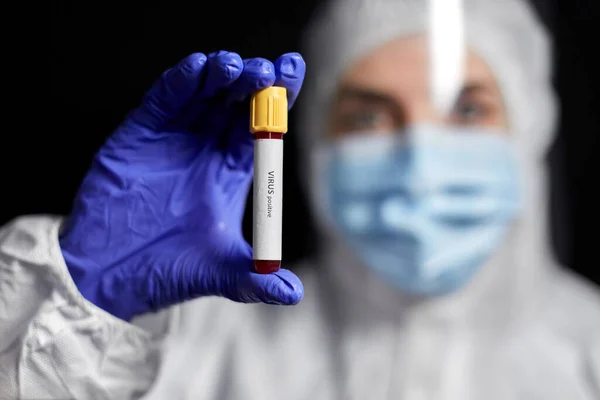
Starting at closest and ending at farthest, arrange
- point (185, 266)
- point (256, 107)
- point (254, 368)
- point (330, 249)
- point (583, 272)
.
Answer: point (256, 107), point (185, 266), point (254, 368), point (330, 249), point (583, 272)

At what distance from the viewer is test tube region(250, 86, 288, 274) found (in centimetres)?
62

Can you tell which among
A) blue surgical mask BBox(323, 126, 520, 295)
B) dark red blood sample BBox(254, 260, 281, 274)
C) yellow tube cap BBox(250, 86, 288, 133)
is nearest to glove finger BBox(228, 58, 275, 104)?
yellow tube cap BBox(250, 86, 288, 133)

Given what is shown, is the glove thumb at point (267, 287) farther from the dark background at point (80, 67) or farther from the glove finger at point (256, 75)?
the dark background at point (80, 67)

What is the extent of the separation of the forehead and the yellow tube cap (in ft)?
1.69

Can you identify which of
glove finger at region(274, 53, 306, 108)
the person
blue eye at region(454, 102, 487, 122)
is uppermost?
glove finger at region(274, 53, 306, 108)

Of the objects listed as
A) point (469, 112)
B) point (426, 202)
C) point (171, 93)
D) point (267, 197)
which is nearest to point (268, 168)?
point (267, 197)

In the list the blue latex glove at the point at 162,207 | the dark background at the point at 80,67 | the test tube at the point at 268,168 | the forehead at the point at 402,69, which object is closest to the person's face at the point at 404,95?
the forehead at the point at 402,69

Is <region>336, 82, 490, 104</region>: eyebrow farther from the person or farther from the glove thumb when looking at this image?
the glove thumb

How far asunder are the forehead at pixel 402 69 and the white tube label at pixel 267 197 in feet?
1.76

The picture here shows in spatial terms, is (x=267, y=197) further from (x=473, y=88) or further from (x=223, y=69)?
(x=473, y=88)

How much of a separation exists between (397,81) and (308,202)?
31 cm

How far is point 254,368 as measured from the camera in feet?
3.57

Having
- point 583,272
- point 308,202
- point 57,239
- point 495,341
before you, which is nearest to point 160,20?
point 308,202

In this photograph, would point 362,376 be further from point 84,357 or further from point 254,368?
point 84,357
